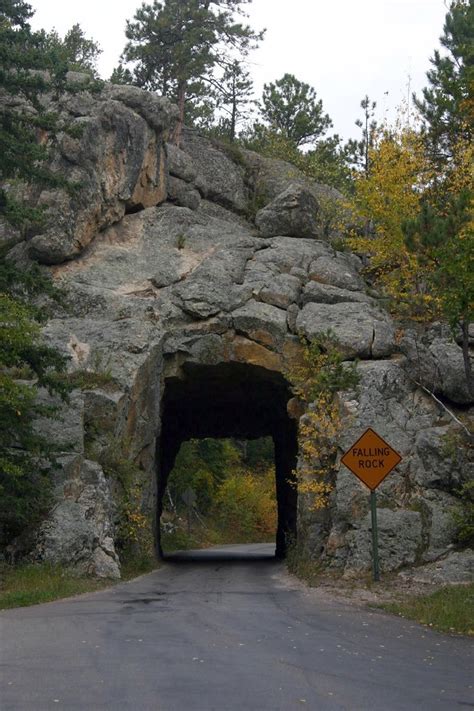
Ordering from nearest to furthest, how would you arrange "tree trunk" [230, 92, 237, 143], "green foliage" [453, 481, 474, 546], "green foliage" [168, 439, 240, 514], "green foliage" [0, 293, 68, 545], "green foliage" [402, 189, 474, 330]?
"green foliage" [402, 189, 474, 330]
"green foliage" [0, 293, 68, 545]
"green foliage" [453, 481, 474, 546]
"tree trunk" [230, 92, 237, 143]
"green foliage" [168, 439, 240, 514]

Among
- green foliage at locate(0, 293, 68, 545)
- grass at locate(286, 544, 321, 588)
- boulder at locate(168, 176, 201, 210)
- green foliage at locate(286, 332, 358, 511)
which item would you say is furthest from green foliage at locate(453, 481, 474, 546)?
boulder at locate(168, 176, 201, 210)

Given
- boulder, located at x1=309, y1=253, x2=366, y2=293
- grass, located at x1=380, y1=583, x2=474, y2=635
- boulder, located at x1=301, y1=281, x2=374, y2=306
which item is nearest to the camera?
grass, located at x1=380, y1=583, x2=474, y2=635

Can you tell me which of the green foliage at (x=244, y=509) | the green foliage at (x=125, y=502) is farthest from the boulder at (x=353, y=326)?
the green foliage at (x=244, y=509)

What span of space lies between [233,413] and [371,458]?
678 inches

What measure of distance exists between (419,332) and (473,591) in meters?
11.9

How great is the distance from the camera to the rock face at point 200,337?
20828mm

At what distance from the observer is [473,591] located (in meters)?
15.3

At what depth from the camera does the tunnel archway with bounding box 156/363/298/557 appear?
28.3 meters

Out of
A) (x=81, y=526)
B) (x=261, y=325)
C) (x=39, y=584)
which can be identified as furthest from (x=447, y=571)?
(x=261, y=325)

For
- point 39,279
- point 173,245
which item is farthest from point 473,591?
point 173,245

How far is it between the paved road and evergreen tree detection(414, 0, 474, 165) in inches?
829

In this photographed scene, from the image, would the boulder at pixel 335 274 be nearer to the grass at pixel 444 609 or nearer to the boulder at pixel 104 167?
the boulder at pixel 104 167

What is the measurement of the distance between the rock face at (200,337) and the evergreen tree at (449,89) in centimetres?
539

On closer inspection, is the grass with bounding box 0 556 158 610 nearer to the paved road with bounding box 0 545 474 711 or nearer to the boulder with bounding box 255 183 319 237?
the paved road with bounding box 0 545 474 711
